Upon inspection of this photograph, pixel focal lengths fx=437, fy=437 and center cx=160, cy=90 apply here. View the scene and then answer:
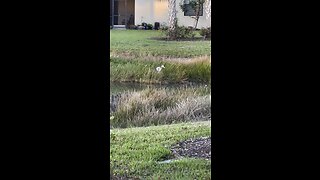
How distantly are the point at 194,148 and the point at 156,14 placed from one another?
3.52 feet

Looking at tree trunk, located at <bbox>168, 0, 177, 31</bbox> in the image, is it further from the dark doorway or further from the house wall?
the dark doorway

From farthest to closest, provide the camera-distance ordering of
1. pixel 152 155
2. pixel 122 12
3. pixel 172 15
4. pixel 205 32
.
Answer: pixel 172 15 → pixel 205 32 → pixel 152 155 → pixel 122 12

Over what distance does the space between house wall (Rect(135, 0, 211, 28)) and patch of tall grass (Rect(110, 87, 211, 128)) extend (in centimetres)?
53

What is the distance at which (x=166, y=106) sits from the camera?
3.54 m

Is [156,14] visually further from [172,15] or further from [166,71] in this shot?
[166,71]

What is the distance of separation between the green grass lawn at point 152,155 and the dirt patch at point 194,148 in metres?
0.03

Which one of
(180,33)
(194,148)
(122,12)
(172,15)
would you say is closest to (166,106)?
(194,148)

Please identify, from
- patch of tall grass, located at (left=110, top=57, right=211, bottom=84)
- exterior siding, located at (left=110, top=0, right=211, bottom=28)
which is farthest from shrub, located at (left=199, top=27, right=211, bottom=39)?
patch of tall grass, located at (left=110, top=57, right=211, bottom=84)

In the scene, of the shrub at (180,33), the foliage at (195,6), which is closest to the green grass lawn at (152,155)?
the shrub at (180,33)

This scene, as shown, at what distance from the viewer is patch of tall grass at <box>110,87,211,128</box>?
3.43 metres
